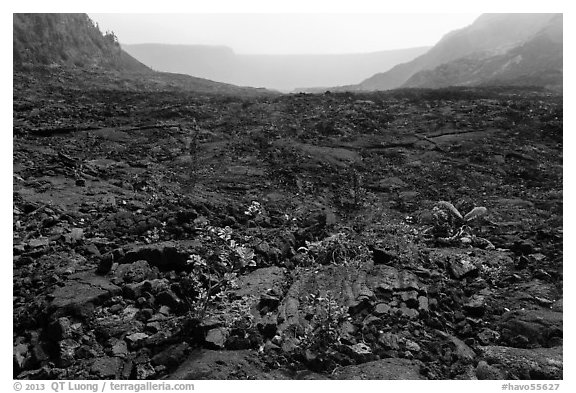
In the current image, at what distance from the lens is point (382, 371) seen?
4555mm

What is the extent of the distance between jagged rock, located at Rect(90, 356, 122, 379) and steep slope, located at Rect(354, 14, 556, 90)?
182 ft

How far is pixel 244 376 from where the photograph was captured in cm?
440

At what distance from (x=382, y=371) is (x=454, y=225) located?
4.68m

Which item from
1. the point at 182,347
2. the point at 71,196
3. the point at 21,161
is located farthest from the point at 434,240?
the point at 21,161

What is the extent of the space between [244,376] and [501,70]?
137ft

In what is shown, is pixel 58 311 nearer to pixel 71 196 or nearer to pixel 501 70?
pixel 71 196

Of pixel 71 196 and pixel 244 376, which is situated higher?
pixel 71 196

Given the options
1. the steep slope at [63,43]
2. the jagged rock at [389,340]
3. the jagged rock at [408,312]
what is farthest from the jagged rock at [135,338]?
the steep slope at [63,43]

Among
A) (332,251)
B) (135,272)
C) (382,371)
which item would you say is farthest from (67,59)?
(382,371)

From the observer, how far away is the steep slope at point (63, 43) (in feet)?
67.6

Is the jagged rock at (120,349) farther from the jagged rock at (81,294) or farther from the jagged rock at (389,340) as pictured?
the jagged rock at (389,340)

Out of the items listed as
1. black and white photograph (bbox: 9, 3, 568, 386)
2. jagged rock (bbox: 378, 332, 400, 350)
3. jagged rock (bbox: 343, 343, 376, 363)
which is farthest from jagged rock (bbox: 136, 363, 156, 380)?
jagged rock (bbox: 378, 332, 400, 350)

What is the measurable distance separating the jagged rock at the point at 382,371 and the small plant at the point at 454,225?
11.7ft

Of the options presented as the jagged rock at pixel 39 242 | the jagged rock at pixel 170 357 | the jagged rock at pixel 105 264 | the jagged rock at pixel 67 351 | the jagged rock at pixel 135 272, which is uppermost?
the jagged rock at pixel 39 242
